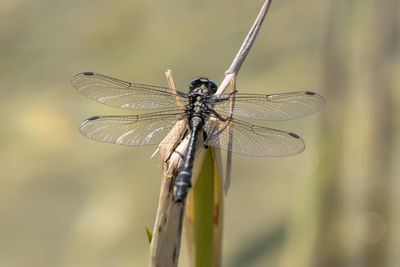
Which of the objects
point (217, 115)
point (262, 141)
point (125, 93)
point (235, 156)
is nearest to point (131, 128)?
point (125, 93)

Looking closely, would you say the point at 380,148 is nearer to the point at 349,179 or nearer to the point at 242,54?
the point at 349,179

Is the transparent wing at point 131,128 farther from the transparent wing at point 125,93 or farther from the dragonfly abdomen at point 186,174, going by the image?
the dragonfly abdomen at point 186,174

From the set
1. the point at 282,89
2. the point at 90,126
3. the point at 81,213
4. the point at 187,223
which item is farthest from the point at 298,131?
the point at 187,223

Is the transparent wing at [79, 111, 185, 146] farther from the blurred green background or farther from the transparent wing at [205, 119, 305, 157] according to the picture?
the blurred green background

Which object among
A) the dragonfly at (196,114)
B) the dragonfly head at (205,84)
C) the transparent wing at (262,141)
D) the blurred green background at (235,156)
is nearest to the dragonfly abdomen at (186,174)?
the dragonfly at (196,114)

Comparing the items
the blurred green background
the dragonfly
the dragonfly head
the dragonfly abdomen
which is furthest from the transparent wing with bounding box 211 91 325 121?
the dragonfly abdomen

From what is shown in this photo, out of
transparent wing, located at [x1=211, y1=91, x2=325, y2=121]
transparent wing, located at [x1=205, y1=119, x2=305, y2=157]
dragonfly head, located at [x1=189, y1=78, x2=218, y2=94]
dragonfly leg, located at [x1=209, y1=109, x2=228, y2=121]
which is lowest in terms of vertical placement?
transparent wing, located at [x1=205, y1=119, x2=305, y2=157]
